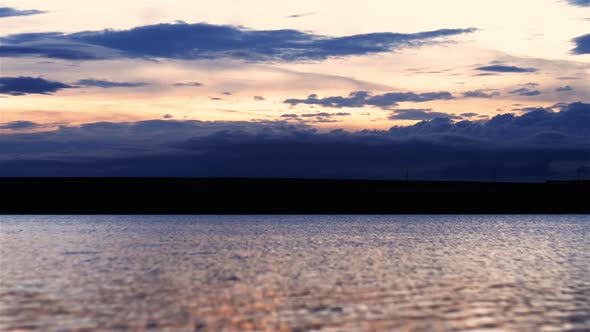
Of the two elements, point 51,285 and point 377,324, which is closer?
point 377,324

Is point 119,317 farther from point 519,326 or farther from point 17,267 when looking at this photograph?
point 17,267

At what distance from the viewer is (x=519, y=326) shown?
2712cm

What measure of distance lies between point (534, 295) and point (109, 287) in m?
19.2

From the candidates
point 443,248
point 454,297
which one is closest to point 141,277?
point 454,297

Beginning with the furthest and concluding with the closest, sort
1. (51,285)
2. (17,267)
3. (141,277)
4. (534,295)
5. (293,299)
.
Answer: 1. (17,267)
2. (141,277)
3. (51,285)
4. (534,295)
5. (293,299)

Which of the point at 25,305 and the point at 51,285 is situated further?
the point at 51,285

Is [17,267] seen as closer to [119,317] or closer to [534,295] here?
[119,317]

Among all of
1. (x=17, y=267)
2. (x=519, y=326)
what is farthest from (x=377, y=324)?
(x=17, y=267)

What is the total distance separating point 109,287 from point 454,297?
1569 centimetres

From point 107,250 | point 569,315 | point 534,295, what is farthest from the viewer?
point 107,250

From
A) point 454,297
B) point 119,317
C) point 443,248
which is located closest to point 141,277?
point 119,317

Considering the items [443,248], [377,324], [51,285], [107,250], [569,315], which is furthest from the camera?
[443,248]

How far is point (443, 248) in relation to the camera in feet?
228

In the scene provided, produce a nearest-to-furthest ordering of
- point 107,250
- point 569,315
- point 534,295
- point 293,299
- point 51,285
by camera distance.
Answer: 1. point 569,315
2. point 293,299
3. point 534,295
4. point 51,285
5. point 107,250
